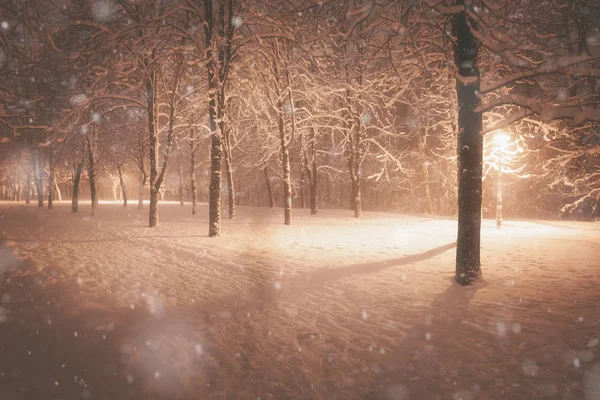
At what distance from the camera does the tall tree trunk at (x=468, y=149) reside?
19.4 feet

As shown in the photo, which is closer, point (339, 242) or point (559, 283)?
point (559, 283)

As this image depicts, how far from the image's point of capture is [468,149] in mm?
5914

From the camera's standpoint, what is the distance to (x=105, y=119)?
20484mm

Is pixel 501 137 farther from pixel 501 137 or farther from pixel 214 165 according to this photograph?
pixel 214 165

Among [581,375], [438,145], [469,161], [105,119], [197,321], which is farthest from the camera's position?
[438,145]

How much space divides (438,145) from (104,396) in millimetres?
26164

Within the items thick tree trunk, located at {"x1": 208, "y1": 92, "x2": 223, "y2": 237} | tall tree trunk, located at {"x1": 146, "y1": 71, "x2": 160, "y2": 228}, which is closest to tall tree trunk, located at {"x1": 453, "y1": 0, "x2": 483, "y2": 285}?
thick tree trunk, located at {"x1": 208, "y1": 92, "x2": 223, "y2": 237}

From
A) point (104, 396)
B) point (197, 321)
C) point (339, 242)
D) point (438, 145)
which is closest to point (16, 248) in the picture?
point (197, 321)

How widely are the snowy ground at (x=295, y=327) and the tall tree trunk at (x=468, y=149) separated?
2.19 feet

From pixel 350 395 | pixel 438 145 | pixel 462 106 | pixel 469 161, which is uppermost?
pixel 438 145

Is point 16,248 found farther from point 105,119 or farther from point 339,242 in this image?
point 105,119

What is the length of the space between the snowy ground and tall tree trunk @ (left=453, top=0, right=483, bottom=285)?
2.19 ft

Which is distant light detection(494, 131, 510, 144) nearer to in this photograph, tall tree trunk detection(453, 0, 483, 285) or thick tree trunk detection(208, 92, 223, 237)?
tall tree trunk detection(453, 0, 483, 285)

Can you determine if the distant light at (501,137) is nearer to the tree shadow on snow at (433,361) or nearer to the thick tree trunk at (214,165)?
the tree shadow on snow at (433,361)
